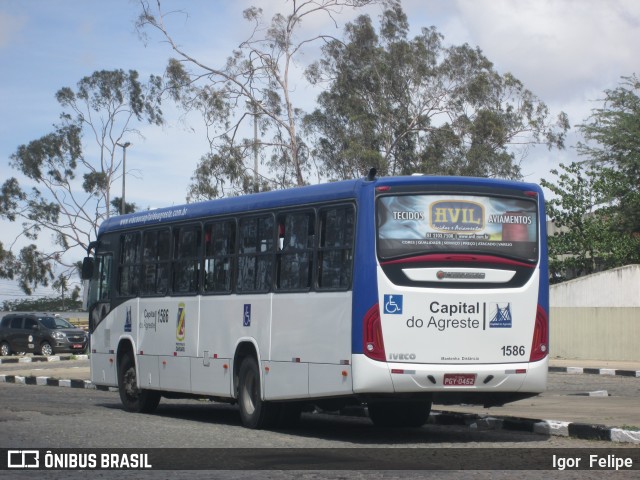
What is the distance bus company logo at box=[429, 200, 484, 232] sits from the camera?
45.3 feet

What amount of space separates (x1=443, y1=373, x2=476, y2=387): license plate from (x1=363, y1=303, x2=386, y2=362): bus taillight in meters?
0.78

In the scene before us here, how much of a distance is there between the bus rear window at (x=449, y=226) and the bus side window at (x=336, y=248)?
19.3 inches

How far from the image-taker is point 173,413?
19547 mm

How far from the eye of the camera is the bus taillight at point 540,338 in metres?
14.1

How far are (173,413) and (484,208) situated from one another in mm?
7713

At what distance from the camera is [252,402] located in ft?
52.3

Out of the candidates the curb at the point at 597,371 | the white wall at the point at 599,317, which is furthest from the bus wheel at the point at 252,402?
the white wall at the point at 599,317

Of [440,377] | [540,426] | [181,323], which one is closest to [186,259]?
[181,323]

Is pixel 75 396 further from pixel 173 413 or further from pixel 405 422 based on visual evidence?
pixel 405 422

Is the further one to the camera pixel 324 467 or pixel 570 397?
pixel 570 397

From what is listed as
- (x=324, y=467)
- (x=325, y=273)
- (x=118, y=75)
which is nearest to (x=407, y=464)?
(x=324, y=467)

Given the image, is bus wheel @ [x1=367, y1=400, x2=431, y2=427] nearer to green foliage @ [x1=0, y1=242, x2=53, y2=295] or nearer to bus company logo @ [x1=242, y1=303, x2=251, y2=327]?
bus company logo @ [x1=242, y1=303, x2=251, y2=327]

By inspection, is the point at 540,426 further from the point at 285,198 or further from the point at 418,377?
the point at 285,198

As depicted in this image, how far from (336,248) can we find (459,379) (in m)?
2.15
